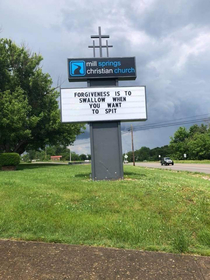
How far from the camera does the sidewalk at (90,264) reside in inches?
124

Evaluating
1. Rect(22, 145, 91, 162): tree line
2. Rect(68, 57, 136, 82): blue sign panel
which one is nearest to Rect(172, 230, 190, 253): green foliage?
Rect(68, 57, 136, 82): blue sign panel

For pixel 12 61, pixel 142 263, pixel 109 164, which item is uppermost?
pixel 12 61

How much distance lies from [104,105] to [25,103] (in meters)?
12.7

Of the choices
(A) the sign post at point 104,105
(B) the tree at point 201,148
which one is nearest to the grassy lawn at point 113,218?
(A) the sign post at point 104,105

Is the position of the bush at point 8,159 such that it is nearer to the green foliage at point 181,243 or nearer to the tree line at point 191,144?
the green foliage at point 181,243

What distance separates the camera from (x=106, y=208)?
5.71m

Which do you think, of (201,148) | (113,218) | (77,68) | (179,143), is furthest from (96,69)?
(179,143)

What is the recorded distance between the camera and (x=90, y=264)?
3.39m

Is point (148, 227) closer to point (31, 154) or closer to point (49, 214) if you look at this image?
point (49, 214)

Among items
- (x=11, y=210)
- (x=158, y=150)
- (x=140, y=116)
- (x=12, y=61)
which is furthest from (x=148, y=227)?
(x=158, y=150)

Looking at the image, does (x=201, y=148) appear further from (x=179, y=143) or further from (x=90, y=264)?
(x=90, y=264)

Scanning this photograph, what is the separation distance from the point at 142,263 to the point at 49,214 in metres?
2.48

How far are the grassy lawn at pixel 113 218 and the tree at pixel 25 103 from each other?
14.4 metres

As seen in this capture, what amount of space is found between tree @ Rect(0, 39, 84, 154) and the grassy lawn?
14.4m
